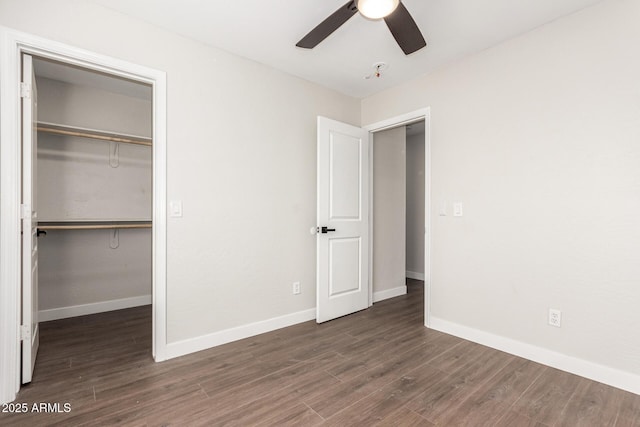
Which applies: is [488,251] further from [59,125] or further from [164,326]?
[59,125]

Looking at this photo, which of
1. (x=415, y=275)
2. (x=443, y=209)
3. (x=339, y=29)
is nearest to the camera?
(x=339, y=29)

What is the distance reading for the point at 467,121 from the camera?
283 centimetres

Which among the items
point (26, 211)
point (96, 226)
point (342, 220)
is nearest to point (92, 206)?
point (96, 226)

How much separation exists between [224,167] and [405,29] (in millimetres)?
1757

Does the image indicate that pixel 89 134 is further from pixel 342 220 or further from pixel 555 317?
pixel 555 317

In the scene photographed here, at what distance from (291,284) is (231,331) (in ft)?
2.40

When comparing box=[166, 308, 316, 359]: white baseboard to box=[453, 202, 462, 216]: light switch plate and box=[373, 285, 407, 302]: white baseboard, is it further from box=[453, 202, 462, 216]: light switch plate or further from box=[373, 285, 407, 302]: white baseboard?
box=[453, 202, 462, 216]: light switch plate

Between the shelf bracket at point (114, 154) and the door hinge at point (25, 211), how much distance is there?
1.81 meters

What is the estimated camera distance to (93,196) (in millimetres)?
3490

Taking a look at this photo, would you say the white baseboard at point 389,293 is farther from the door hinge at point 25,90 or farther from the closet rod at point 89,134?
the door hinge at point 25,90

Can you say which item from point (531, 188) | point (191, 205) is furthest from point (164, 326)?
point (531, 188)

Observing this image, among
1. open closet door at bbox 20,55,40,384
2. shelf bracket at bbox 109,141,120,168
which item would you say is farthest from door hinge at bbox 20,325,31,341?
shelf bracket at bbox 109,141,120,168

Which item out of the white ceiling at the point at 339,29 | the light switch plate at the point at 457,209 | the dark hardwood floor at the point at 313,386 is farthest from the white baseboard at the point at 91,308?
the light switch plate at the point at 457,209

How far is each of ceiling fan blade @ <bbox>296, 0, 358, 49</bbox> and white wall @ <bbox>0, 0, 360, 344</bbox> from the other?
0.99 meters
